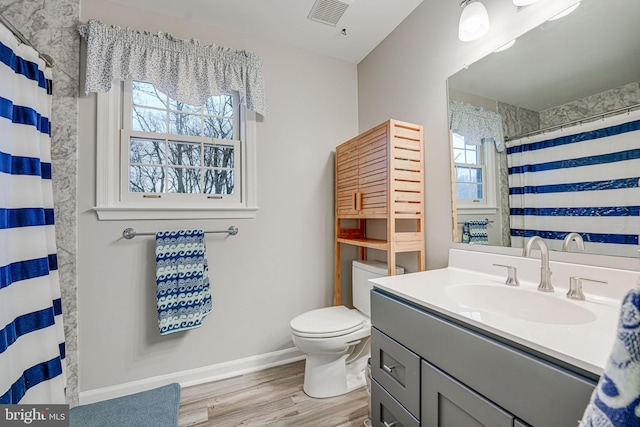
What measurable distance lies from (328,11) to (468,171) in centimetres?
137

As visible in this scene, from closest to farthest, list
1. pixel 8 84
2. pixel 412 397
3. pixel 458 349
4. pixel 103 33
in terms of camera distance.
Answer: pixel 458 349 → pixel 412 397 → pixel 8 84 → pixel 103 33

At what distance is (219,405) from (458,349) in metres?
1.50

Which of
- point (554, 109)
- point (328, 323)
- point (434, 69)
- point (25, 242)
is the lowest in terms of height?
point (328, 323)

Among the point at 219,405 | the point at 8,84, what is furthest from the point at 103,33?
the point at 219,405

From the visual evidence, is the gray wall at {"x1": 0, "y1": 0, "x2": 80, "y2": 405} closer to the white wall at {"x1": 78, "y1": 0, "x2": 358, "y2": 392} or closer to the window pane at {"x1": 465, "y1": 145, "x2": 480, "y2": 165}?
the white wall at {"x1": 78, "y1": 0, "x2": 358, "y2": 392}

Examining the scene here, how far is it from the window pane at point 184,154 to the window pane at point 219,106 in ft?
0.95

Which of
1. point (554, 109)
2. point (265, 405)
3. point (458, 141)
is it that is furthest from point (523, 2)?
point (265, 405)

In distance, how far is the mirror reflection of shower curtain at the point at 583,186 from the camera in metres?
0.91

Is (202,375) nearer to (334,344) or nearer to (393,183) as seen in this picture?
(334,344)

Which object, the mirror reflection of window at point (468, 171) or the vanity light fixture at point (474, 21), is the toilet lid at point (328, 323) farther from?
the vanity light fixture at point (474, 21)

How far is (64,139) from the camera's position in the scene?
157 cm

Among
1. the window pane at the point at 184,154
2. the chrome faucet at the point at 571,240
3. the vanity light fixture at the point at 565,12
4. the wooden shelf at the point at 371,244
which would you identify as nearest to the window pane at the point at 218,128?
the window pane at the point at 184,154

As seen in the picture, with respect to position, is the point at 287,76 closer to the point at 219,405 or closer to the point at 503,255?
the point at 503,255

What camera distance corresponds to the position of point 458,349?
2.70 ft
